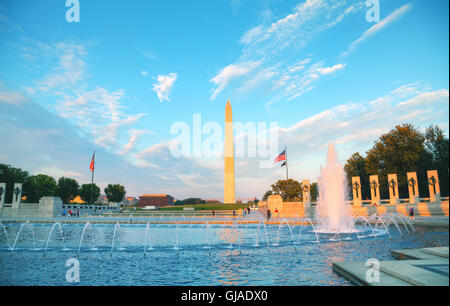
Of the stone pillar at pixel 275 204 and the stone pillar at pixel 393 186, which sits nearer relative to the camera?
the stone pillar at pixel 393 186

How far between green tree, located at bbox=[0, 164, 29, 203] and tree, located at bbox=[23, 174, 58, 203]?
2.23m

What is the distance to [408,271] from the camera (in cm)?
621

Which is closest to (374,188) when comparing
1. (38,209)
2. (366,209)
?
(366,209)

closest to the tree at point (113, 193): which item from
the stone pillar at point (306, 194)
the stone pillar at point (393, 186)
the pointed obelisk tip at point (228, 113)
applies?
the pointed obelisk tip at point (228, 113)

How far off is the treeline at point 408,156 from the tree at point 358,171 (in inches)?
148

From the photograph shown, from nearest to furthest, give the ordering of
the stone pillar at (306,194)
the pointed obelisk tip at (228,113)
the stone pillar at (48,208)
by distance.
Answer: the stone pillar at (306,194)
the stone pillar at (48,208)
the pointed obelisk tip at (228,113)

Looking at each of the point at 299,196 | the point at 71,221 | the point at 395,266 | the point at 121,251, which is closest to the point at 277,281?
the point at 395,266

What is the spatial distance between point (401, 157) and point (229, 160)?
29489 mm

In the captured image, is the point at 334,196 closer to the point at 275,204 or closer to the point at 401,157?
the point at 275,204

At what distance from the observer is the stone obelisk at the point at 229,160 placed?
5425cm

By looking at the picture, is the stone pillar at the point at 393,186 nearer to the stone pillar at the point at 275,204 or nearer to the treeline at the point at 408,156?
the treeline at the point at 408,156

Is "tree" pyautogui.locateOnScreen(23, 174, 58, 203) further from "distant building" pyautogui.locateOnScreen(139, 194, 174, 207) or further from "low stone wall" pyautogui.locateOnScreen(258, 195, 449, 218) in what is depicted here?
"distant building" pyautogui.locateOnScreen(139, 194, 174, 207)

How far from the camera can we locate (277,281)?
7.03 metres
